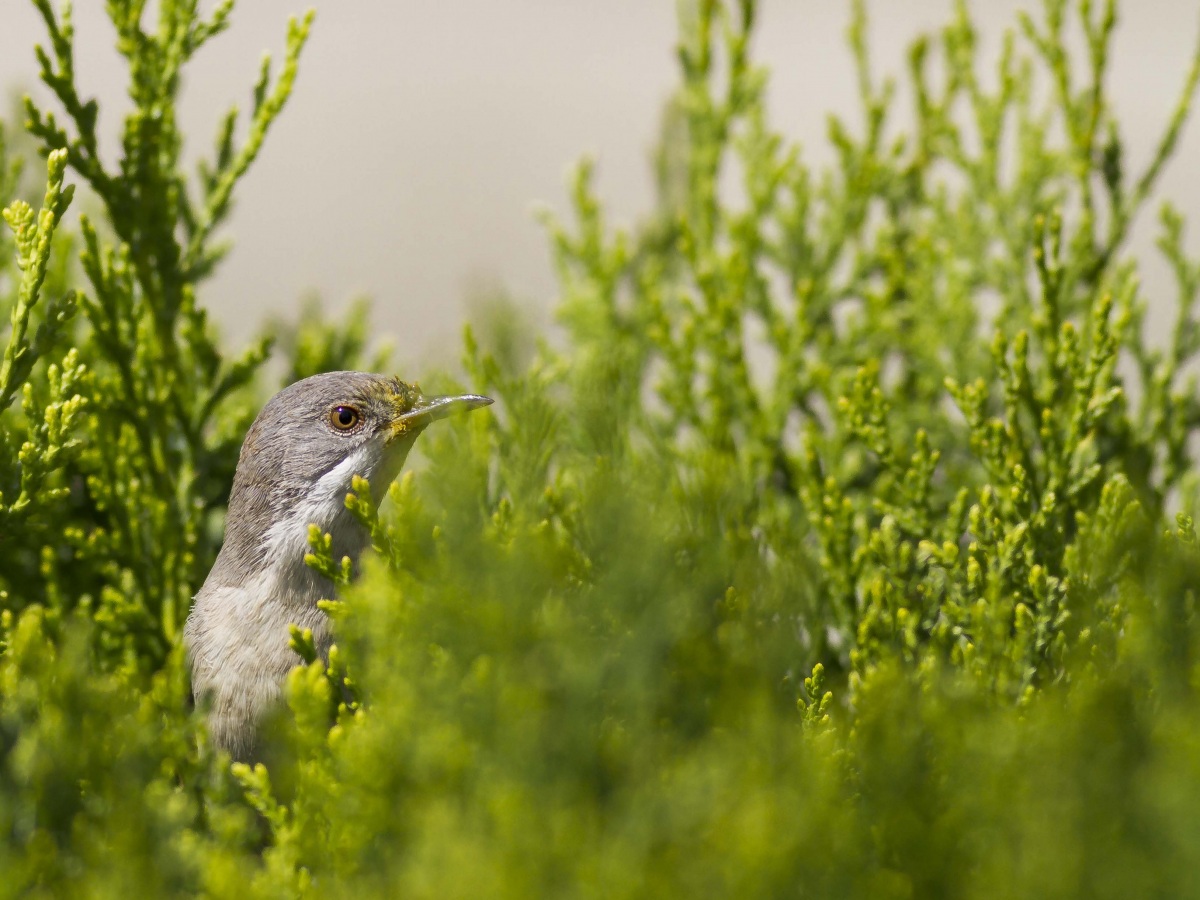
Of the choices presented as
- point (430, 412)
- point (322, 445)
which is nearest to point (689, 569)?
point (430, 412)

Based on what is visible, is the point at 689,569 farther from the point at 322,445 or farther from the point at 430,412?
the point at 322,445

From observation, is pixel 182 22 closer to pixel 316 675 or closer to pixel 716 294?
pixel 716 294

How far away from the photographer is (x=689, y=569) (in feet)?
8.23

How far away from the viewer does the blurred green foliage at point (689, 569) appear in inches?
71.3

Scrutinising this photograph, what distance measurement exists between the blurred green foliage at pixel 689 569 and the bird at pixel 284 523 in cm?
14

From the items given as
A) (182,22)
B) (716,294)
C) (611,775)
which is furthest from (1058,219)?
(182,22)

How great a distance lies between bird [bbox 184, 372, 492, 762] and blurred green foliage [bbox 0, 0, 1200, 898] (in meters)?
0.14

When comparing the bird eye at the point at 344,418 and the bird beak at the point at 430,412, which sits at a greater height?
the bird eye at the point at 344,418

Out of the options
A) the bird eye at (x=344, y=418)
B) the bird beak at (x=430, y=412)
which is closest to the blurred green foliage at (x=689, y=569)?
the bird beak at (x=430, y=412)

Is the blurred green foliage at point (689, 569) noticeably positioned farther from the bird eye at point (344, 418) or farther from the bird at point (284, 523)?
the bird eye at point (344, 418)

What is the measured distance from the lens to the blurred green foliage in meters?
1.81

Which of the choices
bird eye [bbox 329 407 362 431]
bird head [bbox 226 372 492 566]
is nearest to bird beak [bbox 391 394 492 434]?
bird head [bbox 226 372 492 566]

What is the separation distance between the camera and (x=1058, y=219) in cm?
358

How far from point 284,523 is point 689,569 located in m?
1.49
